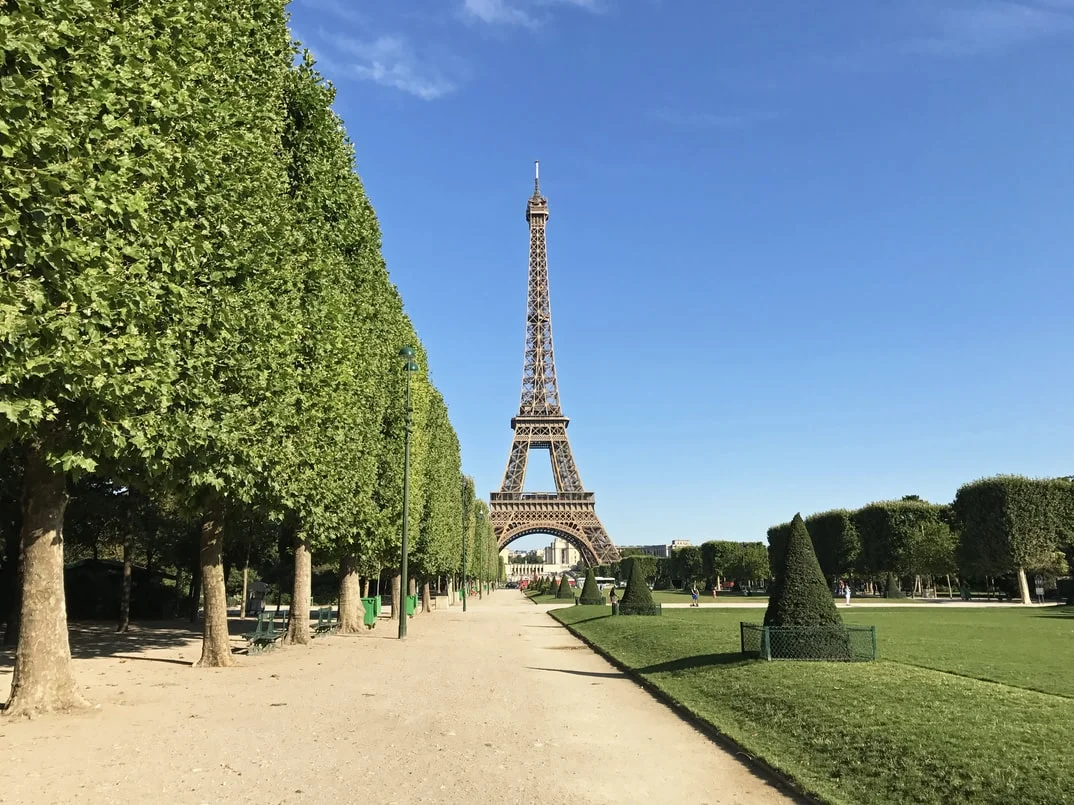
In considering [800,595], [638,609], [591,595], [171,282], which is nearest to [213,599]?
[171,282]

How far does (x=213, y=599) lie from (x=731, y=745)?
12.3m

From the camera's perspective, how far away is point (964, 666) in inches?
630

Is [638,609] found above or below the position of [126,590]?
below

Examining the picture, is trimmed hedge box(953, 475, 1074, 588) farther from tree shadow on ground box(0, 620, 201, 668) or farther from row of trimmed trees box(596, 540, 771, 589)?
tree shadow on ground box(0, 620, 201, 668)

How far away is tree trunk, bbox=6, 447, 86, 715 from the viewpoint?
436 inches

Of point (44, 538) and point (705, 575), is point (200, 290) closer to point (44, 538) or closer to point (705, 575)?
point (44, 538)

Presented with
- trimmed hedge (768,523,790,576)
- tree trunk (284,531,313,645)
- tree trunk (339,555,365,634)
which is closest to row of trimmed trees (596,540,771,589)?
trimmed hedge (768,523,790,576)

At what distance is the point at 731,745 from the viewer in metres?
10.3

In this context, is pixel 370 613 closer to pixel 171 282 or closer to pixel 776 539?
pixel 171 282

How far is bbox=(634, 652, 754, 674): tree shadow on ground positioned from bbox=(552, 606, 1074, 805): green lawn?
5cm

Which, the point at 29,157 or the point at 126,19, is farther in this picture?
the point at 126,19

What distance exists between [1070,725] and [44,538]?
14.2 metres

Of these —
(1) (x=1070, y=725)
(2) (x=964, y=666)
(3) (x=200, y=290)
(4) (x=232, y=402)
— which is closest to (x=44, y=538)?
(4) (x=232, y=402)

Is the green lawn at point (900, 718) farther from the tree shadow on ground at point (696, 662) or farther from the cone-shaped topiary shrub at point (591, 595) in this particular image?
the cone-shaped topiary shrub at point (591, 595)
